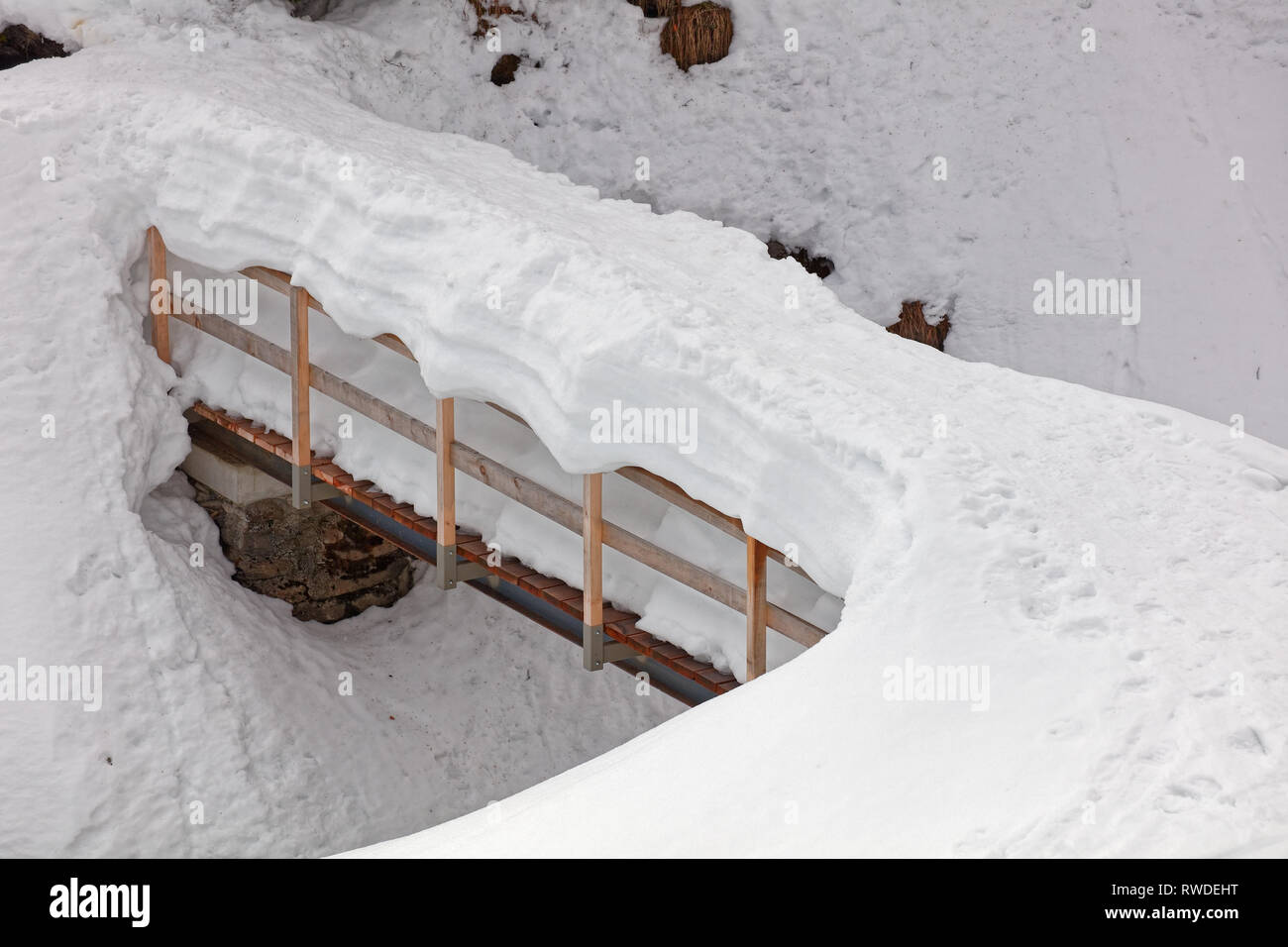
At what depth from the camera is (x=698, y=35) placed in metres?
10.6

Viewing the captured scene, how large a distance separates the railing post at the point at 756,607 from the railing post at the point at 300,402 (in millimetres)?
3128

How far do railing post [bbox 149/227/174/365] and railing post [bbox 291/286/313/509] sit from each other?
43.1 inches

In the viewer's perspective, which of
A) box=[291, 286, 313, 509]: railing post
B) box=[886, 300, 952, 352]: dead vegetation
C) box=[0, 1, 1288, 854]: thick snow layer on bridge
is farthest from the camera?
box=[886, 300, 952, 352]: dead vegetation

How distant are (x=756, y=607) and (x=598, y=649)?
112cm

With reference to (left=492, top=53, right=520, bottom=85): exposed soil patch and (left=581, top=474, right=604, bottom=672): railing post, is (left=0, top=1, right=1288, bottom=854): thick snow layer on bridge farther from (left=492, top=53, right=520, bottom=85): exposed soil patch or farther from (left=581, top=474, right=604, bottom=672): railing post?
(left=492, top=53, right=520, bottom=85): exposed soil patch

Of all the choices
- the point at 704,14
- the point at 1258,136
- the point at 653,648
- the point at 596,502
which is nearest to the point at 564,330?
the point at 596,502

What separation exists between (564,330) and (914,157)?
15.8ft

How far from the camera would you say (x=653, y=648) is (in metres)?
6.42

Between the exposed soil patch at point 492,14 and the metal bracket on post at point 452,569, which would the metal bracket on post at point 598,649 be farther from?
the exposed soil patch at point 492,14

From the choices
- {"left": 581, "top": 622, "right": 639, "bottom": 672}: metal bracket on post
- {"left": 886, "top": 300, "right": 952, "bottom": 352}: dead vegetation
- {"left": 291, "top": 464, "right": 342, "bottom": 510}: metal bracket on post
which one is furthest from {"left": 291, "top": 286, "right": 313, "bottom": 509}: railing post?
{"left": 886, "top": 300, "right": 952, "bottom": 352}: dead vegetation

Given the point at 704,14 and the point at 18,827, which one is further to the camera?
the point at 704,14

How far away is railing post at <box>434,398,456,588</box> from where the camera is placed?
6.99 m

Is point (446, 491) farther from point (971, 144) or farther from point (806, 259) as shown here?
point (971, 144)
